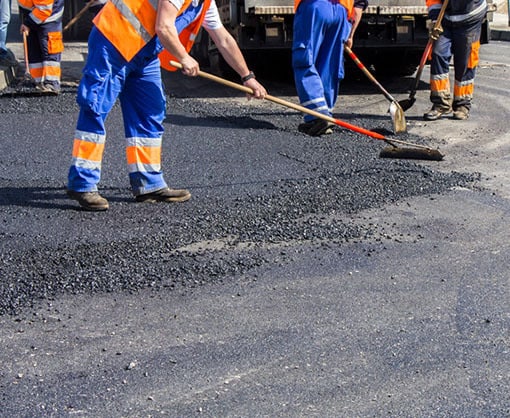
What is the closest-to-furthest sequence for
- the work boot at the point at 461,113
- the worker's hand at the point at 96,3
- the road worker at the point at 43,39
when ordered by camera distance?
the work boot at the point at 461,113 → the road worker at the point at 43,39 → the worker's hand at the point at 96,3

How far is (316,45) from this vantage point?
7535 mm

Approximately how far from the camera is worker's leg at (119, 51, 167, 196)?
5262 mm

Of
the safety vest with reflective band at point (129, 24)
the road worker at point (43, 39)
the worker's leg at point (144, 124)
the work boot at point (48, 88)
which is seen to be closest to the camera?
the safety vest with reflective band at point (129, 24)

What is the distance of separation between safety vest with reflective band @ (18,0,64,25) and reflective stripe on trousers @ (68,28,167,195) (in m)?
3.97

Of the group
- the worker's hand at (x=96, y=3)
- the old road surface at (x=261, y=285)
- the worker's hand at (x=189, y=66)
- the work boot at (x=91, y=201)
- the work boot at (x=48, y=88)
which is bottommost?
the old road surface at (x=261, y=285)

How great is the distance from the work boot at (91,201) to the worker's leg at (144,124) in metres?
0.28

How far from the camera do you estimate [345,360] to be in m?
3.38

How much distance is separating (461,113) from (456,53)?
0.54m

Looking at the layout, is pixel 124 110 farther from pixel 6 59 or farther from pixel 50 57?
pixel 6 59

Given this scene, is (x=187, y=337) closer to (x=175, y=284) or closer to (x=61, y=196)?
Answer: (x=175, y=284)

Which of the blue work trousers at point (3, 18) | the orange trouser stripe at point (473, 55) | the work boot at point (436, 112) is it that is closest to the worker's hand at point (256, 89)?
the work boot at point (436, 112)

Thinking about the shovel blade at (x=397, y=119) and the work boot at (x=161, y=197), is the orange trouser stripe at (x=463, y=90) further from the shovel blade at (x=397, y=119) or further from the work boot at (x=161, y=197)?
the work boot at (x=161, y=197)

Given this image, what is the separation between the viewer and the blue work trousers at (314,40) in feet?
24.3

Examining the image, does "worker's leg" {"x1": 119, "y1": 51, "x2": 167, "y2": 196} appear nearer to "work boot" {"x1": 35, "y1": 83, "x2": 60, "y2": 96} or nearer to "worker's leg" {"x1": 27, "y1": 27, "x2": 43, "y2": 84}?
"work boot" {"x1": 35, "y1": 83, "x2": 60, "y2": 96}
